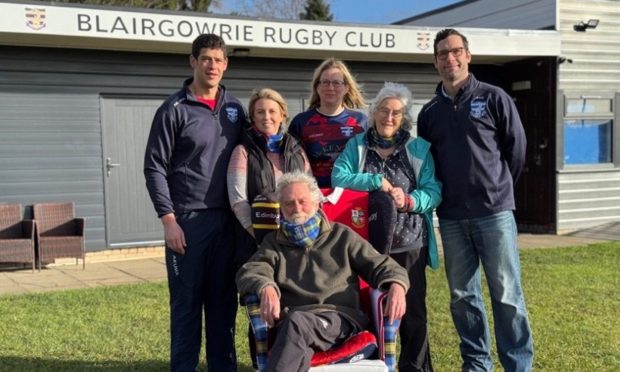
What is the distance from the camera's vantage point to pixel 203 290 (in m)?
3.93

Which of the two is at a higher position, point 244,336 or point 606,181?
point 606,181

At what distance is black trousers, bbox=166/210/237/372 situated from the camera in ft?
12.4

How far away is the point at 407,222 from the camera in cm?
373

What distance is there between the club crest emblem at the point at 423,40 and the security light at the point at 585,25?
8.16ft

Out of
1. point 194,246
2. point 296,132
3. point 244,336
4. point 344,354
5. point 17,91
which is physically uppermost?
point 17,91

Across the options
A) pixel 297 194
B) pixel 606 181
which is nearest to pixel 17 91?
pixel 297 194

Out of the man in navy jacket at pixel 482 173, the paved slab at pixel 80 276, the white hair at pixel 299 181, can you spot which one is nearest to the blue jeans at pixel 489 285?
the man in navy jacket at pixel 482 173

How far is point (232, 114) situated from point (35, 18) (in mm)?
4489

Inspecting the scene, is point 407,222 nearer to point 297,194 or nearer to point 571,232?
point 297,194

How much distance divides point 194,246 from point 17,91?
542 cm

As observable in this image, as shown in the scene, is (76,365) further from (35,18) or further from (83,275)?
(35,18)

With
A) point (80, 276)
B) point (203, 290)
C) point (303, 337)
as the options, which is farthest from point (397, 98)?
point (80, 276)

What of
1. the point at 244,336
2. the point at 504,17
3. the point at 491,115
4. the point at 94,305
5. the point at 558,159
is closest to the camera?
the point at 491,115

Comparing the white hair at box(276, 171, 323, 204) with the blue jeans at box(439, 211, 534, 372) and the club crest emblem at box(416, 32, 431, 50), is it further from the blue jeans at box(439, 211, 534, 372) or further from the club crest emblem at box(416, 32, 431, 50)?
the club crest emblem at box(416, 32, 431, 50)
